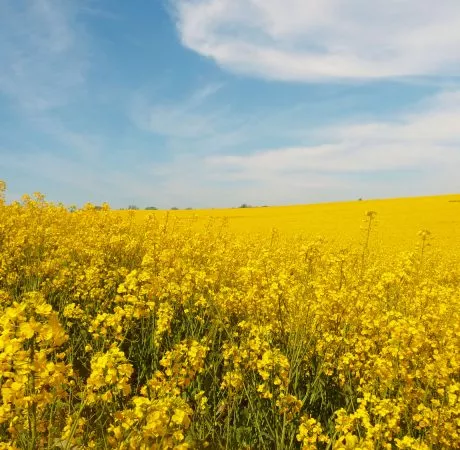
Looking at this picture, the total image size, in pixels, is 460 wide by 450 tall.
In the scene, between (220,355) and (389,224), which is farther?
(389,224)

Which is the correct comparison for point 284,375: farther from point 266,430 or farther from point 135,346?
point 135,346

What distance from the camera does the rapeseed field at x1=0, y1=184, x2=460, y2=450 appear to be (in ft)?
6.85

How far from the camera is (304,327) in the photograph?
13.4 feet

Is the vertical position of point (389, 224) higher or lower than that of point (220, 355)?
higher

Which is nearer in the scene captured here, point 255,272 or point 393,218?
point 255,272

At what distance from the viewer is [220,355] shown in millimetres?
4168

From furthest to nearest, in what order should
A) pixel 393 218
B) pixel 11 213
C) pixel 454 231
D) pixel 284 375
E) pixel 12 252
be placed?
1. pixel 393 218
2. pixel 454 231
3. pixel 11 213
4. pixel 12 252
5. pixel 284 375

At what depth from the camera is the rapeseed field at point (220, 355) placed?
209 cm

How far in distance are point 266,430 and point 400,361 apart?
138 cm

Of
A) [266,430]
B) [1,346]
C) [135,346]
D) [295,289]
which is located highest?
[1,346]

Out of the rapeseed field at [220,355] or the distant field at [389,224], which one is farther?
the distant field at [389,224]

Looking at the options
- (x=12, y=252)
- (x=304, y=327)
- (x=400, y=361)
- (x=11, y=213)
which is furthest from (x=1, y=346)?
(x=11, y=213)

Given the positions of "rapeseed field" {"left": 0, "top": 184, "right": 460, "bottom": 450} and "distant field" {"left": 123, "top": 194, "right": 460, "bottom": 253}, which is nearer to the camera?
"rapeseed field" {"left": 0, "top": 184, "right": 460, "bottom": 450}

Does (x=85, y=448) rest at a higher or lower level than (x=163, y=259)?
lower
